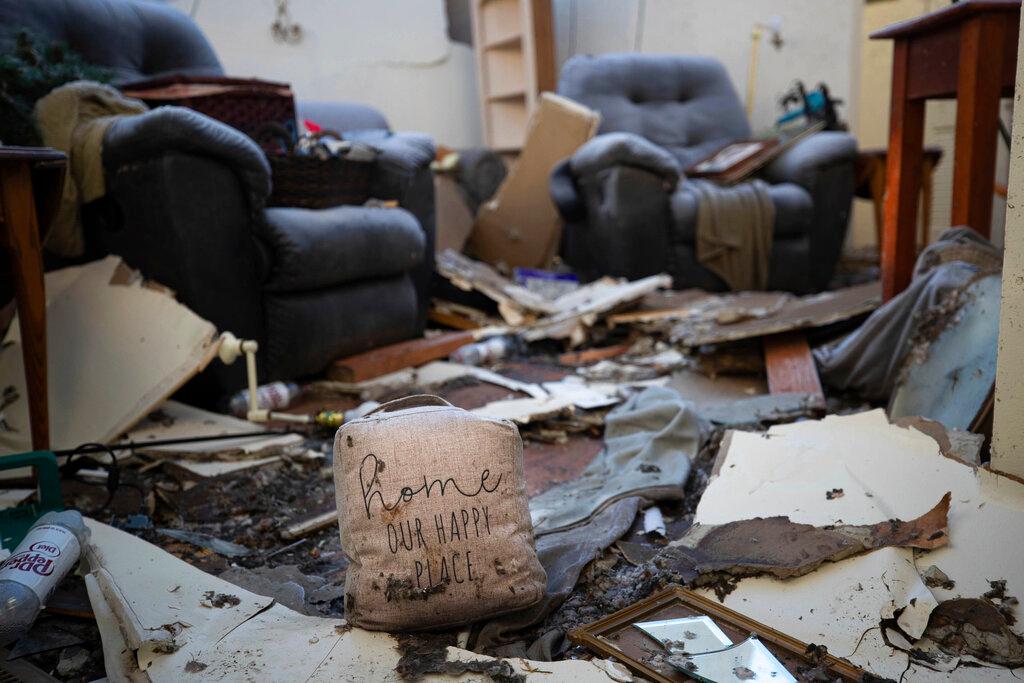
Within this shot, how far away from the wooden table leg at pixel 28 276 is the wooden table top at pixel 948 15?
6.64 feet

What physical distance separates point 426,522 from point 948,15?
174 centimetres

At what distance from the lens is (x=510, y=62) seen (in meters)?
5.31

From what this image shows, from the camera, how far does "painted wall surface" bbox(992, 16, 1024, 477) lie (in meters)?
1.23

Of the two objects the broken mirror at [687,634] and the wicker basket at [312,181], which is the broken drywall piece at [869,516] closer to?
the broken mirror at [687,634]

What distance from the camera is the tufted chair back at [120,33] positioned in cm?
258

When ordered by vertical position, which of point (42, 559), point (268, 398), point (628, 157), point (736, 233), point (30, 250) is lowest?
point (268, 398)

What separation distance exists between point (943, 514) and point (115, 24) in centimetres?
295

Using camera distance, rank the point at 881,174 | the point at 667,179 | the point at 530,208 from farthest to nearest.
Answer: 1. the point at 530,208
2. the point at 881,174
3. the point at 667,179

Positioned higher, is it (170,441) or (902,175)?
(902,175)

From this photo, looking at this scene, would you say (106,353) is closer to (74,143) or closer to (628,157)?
(74,143)

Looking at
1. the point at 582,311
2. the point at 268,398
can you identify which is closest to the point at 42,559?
the point at 268,398

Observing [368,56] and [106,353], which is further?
[368,56]

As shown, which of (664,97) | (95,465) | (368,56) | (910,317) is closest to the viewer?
(95,465)

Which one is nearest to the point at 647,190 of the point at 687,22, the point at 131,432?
the point at 687,22
